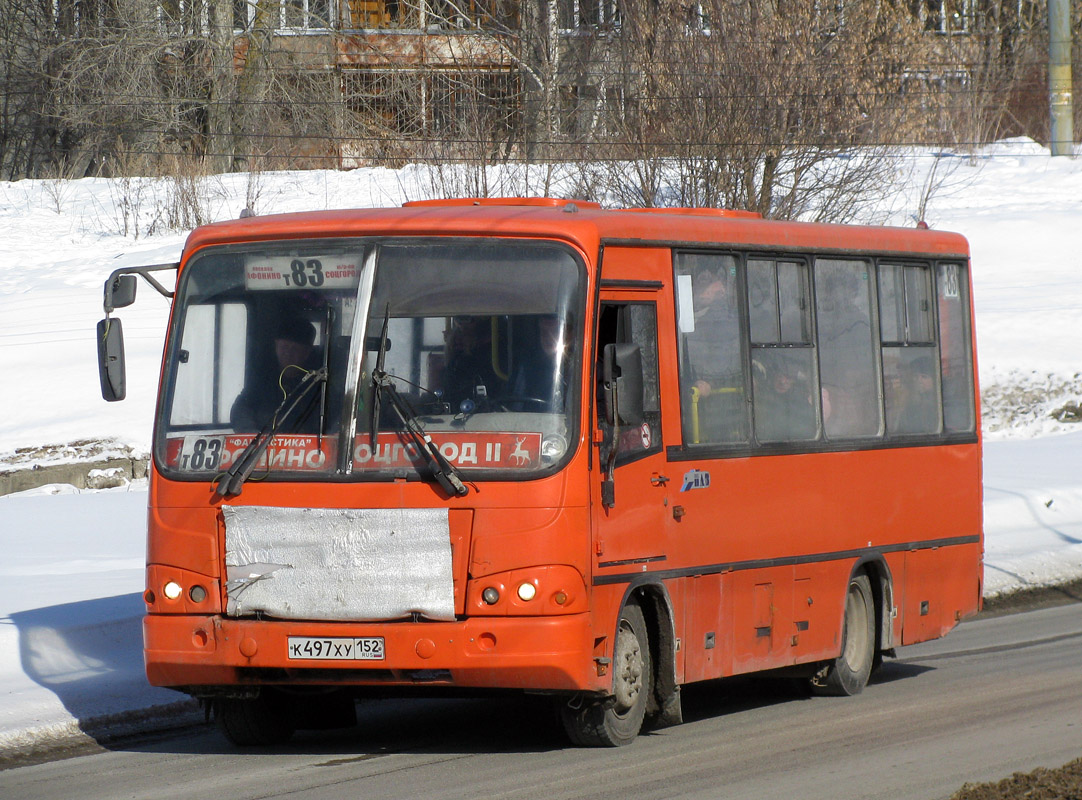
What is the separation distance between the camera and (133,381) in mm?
24688

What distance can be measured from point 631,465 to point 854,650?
127 inches

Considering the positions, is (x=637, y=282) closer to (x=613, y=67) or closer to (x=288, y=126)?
(x=613, y=67)

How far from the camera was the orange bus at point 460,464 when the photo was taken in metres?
7.91

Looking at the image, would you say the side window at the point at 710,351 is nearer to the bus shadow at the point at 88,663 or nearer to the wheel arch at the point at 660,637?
the wheel arch at the point at 660,637

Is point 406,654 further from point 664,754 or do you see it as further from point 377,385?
point 664,754

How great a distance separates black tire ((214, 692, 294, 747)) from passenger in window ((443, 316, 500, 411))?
2.01 m

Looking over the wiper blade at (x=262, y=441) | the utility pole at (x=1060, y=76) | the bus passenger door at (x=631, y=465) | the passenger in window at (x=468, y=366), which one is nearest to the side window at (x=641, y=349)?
the bus passenger door at (x=631, y=465)

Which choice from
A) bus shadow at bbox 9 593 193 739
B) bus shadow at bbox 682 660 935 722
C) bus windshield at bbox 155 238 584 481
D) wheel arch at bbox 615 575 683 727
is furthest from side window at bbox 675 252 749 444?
bus shadow at bbox 9 593 193 739

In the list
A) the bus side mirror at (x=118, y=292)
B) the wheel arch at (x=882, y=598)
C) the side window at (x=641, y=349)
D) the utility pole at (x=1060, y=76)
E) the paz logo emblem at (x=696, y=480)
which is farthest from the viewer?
the utility pole at (x=1060, y=76)

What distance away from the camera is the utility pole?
38.7 metres

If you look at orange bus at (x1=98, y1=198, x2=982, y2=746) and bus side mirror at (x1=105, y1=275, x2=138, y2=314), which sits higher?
bus side mirror at (x1=105, y1=275, x2=138, y2=314)

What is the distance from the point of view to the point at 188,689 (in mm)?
8375

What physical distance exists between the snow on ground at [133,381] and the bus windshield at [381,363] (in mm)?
2186

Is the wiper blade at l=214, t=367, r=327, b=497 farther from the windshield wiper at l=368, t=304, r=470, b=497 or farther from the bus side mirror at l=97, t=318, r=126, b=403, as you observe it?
the bus side mirror at l=97, t=318, r=126, b=403
